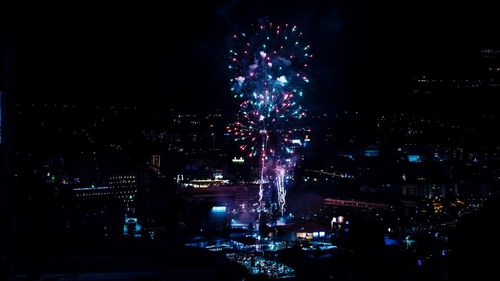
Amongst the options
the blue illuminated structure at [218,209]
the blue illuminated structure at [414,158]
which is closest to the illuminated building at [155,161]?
the blue illuminated structure at [218,209]

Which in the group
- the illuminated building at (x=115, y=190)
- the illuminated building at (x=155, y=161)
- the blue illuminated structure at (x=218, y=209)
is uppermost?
the illuminated building at (x=155, y=161)

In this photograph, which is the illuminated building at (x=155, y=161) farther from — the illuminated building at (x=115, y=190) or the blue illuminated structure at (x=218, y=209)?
the blue illuminated structure at (x=218, y=209)

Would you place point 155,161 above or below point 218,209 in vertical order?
above

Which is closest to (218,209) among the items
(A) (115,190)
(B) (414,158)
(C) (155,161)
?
(A) (115,190)

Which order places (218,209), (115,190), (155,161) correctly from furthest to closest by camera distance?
(155,161) → (115,190) → (218,209)

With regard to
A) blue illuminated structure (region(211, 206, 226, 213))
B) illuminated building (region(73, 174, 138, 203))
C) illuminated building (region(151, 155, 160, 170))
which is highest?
illuminated building (region(151, 155, 160, 170))

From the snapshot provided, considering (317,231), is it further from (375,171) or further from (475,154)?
(475,154)

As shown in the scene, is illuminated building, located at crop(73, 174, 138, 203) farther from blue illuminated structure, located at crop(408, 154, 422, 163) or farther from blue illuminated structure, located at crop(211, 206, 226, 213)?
blue illuminated structure, located at crop(408, 154, 422, 163)

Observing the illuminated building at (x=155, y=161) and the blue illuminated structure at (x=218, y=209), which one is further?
the illuminated building at (x=155, y=161)

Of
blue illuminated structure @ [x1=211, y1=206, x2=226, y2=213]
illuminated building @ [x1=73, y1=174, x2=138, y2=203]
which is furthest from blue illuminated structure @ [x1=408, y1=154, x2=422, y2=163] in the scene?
illuminated building @ [x1=73, y1=174, x2=138, y2=203]

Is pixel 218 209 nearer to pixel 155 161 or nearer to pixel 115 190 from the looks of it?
pixel 115 190

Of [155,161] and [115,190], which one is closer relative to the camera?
[115,190]
